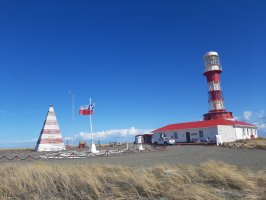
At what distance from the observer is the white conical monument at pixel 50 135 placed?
45.0 meters

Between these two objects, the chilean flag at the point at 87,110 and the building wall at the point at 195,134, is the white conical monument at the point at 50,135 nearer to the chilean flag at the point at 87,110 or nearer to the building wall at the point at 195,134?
the chilean flag at the point at 87,110

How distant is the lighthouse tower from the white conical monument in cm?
2863

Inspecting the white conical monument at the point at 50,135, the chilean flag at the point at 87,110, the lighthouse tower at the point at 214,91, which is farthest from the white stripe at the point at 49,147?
the lighthouse tower at the point at 214,91

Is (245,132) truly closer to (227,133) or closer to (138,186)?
(227,133)

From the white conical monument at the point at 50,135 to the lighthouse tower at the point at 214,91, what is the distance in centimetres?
2863

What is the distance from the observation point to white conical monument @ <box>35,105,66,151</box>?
148 feet

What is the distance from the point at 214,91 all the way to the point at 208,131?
1133cm

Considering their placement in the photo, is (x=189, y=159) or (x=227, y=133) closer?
(x=189, y=159)

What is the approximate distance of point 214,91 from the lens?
57.3 m

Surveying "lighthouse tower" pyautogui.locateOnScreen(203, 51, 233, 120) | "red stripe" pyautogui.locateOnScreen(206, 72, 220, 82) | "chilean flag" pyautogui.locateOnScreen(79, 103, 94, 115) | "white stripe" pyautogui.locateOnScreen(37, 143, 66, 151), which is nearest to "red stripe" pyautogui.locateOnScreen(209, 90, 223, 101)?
"lighthouse tower" pyautogui.locateOnScreen(203, 51, 233, 120)

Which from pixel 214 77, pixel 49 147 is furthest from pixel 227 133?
pixel 49 147

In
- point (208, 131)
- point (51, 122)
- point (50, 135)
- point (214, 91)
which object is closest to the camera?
point (50, 135)

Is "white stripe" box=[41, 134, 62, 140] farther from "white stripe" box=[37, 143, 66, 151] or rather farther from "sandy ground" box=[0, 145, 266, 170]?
"sandy ground" box=[0, 145, 266, 170]

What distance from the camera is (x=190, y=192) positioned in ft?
26.7
